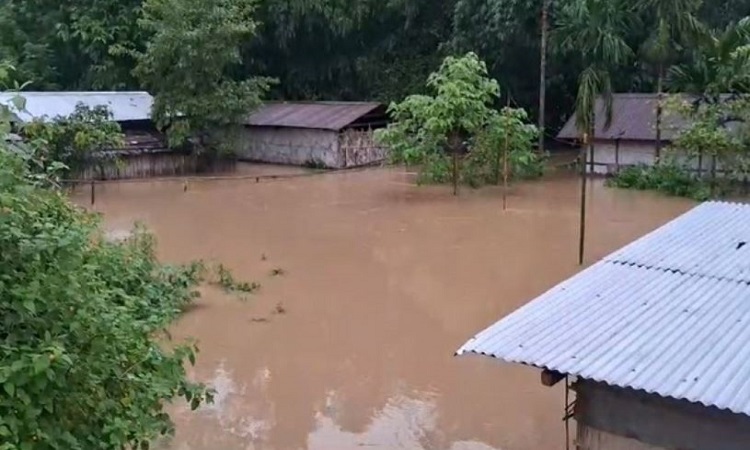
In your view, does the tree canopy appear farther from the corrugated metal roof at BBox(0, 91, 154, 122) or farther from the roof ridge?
the roof ridge

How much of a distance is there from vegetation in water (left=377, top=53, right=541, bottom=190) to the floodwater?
74 centimetres

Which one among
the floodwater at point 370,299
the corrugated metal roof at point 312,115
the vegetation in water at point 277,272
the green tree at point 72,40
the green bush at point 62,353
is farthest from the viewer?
the green tree at point 72,40

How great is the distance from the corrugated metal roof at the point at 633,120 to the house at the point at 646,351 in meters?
16.2

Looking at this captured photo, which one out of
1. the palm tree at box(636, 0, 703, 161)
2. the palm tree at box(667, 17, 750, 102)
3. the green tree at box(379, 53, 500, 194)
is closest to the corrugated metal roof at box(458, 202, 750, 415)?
the green tree at box(379, 53, 500, 194)

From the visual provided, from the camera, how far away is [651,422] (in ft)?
17.0

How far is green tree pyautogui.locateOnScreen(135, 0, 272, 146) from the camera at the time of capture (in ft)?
78.8

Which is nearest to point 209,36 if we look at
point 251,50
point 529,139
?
point 251,50

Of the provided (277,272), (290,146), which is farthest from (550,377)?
(290,146)

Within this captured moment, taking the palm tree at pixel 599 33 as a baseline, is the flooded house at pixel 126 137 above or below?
below

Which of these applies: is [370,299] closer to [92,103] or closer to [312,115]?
[92,103]

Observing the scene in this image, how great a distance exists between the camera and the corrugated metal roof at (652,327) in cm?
489

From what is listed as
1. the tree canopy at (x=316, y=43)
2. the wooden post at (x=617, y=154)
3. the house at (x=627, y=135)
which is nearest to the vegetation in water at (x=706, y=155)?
the house at (x=627, y=135)

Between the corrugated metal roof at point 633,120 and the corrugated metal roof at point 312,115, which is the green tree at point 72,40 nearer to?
the corrugated metal roof at point 312,115

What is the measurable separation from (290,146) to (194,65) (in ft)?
14.1
